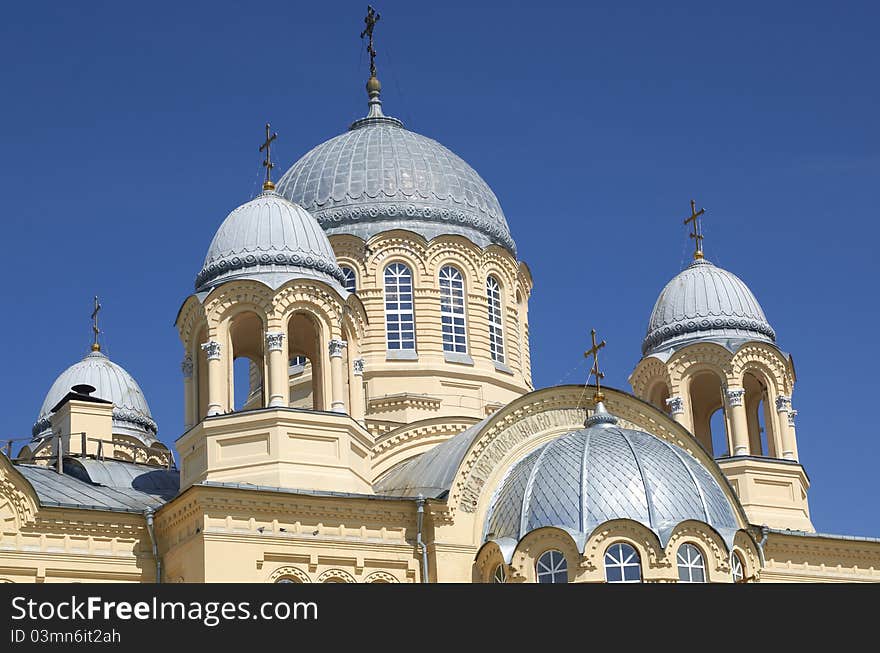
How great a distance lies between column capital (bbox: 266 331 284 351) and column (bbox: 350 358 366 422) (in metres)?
1.72

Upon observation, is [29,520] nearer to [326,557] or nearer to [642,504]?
[326,557]

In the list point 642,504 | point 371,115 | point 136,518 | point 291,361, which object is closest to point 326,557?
point 136,518

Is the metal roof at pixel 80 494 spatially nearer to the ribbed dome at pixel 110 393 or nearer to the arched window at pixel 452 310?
the arched window at pixel 452 310

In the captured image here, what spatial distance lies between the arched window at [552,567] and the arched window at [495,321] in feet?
26.6

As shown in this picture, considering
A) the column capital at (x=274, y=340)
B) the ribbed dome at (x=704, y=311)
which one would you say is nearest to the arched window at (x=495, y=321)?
the ribbed dome at (x=704, y=311)

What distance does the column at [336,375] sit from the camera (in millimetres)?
25938

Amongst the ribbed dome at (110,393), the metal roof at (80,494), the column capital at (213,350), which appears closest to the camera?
the metal roof at (80,494)

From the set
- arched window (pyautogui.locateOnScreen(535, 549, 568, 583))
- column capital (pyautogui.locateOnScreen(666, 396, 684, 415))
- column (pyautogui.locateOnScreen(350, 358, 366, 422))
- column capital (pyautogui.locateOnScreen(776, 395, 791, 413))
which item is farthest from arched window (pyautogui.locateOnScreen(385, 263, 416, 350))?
arched window (pyautogui.locateOnScreen(535, 549, 568, 583))

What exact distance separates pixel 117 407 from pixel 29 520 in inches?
501

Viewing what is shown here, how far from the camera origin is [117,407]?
3612cm

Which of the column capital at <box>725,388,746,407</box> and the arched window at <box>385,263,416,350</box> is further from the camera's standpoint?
the column capital at <box>725,388,746,407</box>

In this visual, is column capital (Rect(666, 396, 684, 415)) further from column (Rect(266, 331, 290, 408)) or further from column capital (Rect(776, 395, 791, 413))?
column (Rect(266, 331, 290, 408))

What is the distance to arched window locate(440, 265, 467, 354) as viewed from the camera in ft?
100.0
